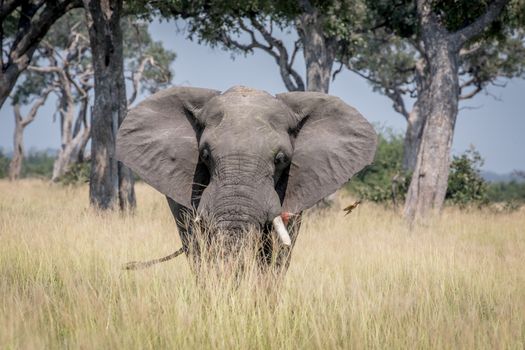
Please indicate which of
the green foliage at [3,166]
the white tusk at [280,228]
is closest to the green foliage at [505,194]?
the white tusk at [280,228]

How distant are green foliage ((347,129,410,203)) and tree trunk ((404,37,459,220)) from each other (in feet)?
16.3

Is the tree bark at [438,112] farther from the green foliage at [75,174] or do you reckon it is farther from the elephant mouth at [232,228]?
the green foliage at [75,174]

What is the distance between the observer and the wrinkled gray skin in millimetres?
4727

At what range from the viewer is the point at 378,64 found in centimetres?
2903

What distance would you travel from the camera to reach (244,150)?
4.75 metres

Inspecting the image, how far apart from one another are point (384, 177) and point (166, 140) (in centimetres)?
1983

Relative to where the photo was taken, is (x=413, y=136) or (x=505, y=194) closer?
(x=413, y=136)

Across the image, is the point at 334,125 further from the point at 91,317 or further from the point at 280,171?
the point at 91,317

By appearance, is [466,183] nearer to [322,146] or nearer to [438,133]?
[438,133]

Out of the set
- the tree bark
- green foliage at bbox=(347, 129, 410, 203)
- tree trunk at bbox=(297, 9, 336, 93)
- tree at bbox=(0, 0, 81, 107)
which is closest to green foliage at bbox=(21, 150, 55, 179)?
green foliage at bbox=(347, 129, 410, 203)

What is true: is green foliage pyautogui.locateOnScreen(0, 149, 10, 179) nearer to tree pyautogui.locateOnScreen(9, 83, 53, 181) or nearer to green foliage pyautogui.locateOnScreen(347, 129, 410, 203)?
tree pyautogui.locateOnScreen(9, 83, 53, 181)

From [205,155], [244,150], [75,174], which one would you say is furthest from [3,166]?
[244,150]

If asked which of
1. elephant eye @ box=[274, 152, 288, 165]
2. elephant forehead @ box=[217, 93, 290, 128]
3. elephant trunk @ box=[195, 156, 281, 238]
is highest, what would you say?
elephant forehead @ box=[217, 93, 290, 128]

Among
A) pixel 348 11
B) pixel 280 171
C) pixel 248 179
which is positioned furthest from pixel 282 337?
pixel 348 11
